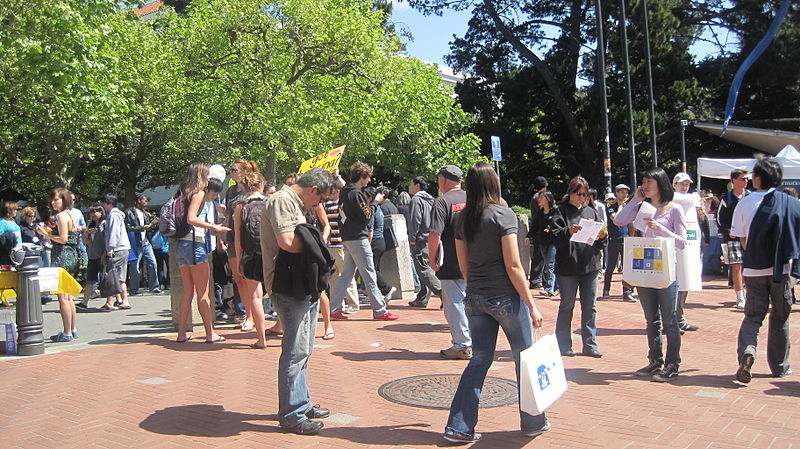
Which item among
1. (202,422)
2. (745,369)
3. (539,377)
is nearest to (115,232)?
(202,422)

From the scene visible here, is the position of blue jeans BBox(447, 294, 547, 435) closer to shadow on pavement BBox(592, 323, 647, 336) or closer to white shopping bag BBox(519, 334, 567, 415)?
white shopping bag BBox(519, 334, 567, 415)

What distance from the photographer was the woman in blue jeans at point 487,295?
179 inches

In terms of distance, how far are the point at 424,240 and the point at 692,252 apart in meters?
3.33

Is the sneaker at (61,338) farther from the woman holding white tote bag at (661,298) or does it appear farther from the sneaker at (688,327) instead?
the sneaker at (688,327)

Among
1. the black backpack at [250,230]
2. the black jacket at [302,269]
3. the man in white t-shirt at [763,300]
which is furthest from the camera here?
the black backpack at [250,230]

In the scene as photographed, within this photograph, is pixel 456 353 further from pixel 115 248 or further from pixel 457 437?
pixel 115 248

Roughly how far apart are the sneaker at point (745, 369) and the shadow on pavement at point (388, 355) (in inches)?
106

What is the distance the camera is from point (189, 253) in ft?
24.8

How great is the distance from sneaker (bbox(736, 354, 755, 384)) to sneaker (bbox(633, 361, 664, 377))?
62 centimetres

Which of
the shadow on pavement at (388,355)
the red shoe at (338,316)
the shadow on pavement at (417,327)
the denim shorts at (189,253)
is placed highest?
the denim shorts at (189,253)

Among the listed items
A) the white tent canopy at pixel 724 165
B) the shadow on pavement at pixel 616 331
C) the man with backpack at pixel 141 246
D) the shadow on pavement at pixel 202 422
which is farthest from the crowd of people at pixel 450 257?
the white tent canopy at pixel 724 165

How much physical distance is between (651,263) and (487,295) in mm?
2241

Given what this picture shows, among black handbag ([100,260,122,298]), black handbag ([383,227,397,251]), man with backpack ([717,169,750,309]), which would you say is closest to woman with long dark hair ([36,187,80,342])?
black handbag ([100,260,122,298])

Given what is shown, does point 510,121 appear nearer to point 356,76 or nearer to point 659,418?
point 356,76
